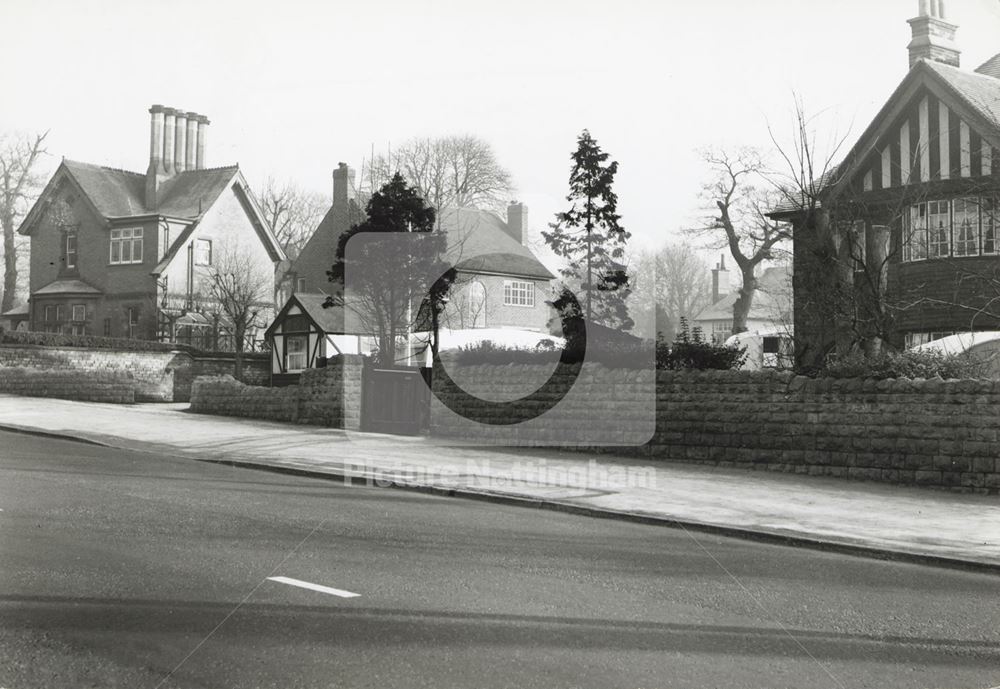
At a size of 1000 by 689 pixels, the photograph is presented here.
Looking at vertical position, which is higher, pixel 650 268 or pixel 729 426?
pixel 650 268

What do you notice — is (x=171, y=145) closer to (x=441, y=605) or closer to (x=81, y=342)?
(x=81, y=342)

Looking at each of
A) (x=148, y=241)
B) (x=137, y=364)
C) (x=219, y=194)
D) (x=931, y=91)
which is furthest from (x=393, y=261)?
(x=219, y=194)

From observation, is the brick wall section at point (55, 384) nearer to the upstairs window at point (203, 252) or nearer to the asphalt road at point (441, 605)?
the asphalt road at point (441, 605)

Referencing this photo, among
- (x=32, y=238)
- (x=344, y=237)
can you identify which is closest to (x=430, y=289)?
(x=344, y=237)

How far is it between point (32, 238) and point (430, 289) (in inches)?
1271

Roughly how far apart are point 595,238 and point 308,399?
7681mm

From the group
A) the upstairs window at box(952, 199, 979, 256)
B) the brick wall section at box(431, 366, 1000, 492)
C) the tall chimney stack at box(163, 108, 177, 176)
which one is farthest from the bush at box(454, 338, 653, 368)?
the tall chimney stack at box(163, 108, 177, 176)

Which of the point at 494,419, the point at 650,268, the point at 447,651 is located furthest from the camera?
the point at 650,268

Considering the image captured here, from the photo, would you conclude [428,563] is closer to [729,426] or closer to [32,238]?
[729,426]

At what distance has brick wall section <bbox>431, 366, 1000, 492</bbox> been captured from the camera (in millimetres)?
14078

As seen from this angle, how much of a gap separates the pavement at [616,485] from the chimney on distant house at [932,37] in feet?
61.9

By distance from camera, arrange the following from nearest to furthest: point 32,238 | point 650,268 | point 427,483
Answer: point 427,483
point 650,268
point 32,238

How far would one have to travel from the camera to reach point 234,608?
639cm

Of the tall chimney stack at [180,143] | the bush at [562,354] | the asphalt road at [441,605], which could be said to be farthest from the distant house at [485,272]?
the asphalt road at [441,605]
